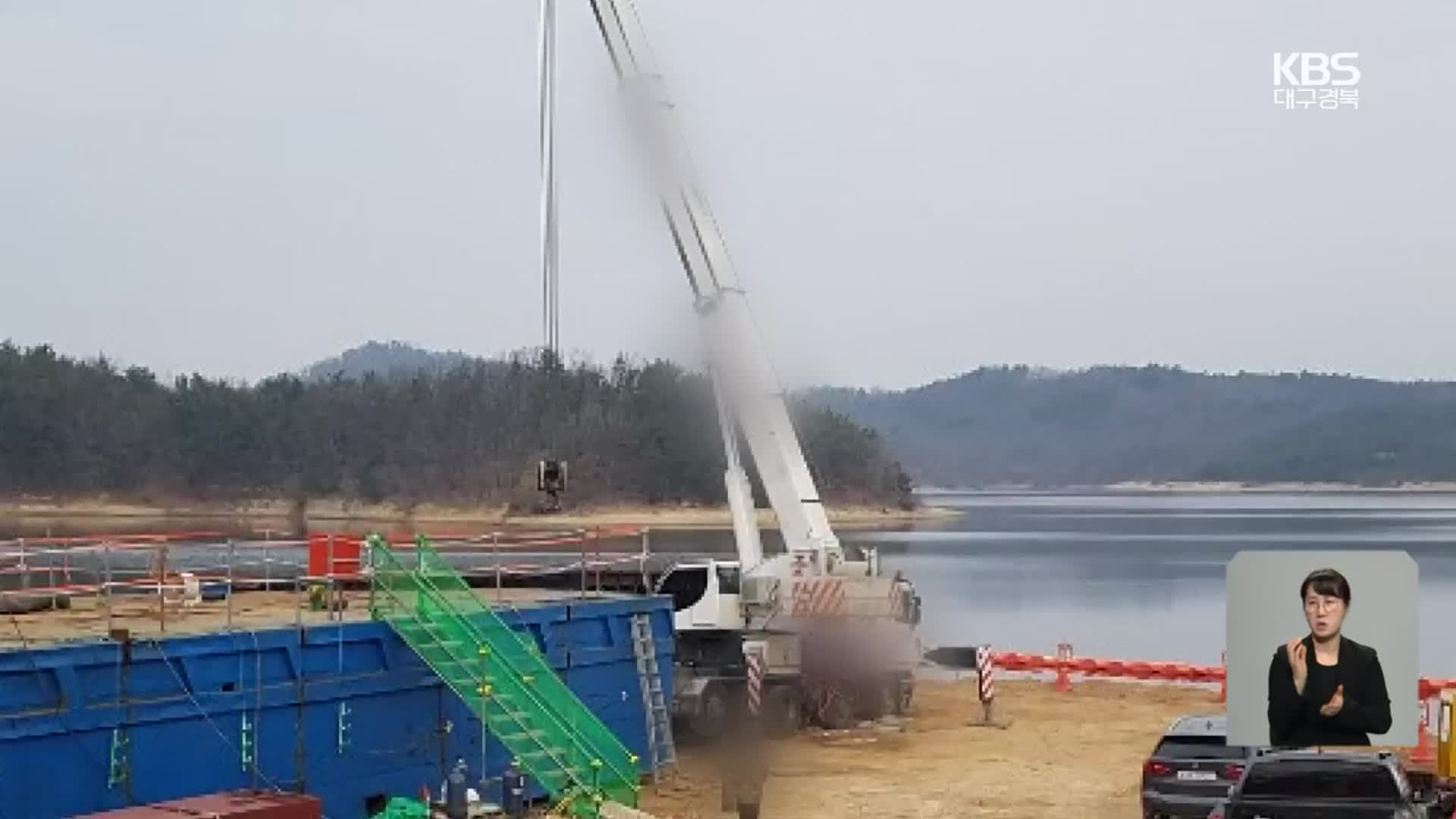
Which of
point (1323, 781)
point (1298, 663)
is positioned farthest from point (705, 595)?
point (1323, 781)

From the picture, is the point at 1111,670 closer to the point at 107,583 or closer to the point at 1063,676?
the point at 1063,676

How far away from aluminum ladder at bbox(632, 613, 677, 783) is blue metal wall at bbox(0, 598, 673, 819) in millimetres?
1578

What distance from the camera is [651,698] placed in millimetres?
25141

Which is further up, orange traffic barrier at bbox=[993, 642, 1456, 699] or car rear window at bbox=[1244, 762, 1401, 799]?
car rear window at bbox=[1244, 762, 1401, 799]

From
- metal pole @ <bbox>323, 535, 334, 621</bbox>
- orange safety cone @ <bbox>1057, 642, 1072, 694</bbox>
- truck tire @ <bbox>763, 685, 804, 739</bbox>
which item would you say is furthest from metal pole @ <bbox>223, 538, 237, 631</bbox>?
orange safety cone @ <bbox>1057, 642, 1072, 694</bbox>

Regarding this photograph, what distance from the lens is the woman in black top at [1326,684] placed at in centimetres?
1969

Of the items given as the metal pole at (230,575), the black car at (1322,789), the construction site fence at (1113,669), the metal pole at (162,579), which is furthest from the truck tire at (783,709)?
the black car at (1322,789)

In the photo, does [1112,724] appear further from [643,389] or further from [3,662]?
[643,389]

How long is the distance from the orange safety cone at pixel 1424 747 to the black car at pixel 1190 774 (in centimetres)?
417

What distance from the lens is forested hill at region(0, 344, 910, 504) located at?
5108 inches

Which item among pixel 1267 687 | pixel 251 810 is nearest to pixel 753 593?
pixel 1267 687

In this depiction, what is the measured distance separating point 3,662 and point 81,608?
6622 mm

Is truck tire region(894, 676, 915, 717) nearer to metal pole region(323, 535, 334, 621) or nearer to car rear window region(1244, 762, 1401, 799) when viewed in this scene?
metal pole region(323, 535, 334, 621)

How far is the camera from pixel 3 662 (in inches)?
651
